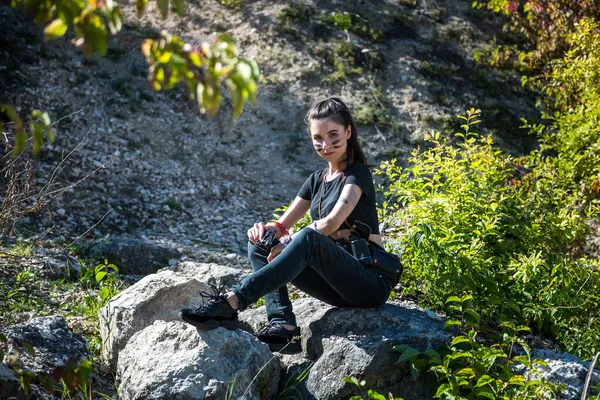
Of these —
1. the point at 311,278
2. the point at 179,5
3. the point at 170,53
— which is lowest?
the point at 311,278

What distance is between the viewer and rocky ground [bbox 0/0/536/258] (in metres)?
7.66

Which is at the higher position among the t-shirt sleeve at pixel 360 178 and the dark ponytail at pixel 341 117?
the dark ponytail at pixel 341 117

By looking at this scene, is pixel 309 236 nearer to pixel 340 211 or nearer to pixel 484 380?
pixel 340 211

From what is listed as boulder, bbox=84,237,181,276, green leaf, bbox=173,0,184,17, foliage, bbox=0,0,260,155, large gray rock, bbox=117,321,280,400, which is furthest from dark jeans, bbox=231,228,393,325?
boulder, bbox=84,237,181,276

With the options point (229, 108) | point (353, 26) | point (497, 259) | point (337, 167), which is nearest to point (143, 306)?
point (337, 167)

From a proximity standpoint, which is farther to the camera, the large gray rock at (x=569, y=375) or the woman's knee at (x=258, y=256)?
the woman's knee at (x=258, y=256)

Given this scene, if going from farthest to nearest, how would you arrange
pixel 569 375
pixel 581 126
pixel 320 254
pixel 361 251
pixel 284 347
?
pixel 581 126
pixel 361 251
pixel 284 347
pixel 320 254
pixel 569 375

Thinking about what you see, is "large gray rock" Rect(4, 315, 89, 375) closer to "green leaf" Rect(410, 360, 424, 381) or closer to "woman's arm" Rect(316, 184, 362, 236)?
"woman's arm" Rect(316, 184, 362, 236)

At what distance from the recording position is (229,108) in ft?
31.8

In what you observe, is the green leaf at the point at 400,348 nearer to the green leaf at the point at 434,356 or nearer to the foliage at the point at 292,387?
the green leaf at the point at 434,356

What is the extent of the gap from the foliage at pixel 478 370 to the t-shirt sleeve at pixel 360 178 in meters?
0.84

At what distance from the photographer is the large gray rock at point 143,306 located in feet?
12.8

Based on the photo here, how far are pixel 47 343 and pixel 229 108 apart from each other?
6.33 m

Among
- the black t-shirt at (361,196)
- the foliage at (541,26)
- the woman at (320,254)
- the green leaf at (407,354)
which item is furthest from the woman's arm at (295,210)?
the foliage at (541,26)
